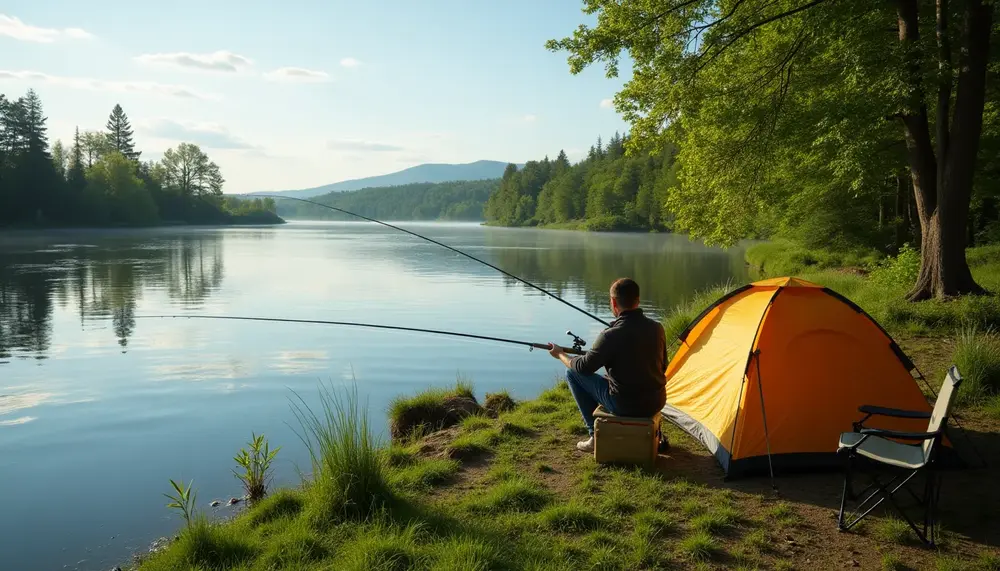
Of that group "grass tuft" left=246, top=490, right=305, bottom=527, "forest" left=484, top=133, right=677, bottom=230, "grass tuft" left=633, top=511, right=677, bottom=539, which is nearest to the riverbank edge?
"forest" left=484, top=133, right=677, bottom=230

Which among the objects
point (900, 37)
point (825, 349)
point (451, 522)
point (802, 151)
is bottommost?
point (451, 522)

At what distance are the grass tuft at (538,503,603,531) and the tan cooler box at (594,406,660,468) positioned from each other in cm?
109

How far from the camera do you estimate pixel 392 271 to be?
32.5 m

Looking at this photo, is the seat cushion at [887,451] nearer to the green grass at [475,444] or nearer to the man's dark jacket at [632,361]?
the man's dark jacket at [632,361]

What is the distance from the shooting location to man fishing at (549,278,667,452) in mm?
5629

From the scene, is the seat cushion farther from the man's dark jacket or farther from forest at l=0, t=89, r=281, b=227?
forest at l=0, t=89, r=281, b=227

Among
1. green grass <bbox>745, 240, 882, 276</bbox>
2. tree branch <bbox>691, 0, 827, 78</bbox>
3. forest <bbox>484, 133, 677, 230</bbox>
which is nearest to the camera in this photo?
tree branch <bbox>691, 0, 827, 78</bbox>

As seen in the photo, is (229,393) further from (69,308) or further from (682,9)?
(69,308)

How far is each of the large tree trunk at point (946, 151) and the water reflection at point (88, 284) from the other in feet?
50.5

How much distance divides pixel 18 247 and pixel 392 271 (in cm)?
3025

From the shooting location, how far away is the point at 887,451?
15.4 ft

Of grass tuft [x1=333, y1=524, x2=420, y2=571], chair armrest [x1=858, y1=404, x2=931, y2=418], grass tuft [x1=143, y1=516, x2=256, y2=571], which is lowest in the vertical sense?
grass tuft [x1=143, y1=516, x2=256, y2=571]

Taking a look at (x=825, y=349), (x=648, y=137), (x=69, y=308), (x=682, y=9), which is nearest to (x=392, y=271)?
(x=69, y=308)

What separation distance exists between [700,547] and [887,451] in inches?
63.2
